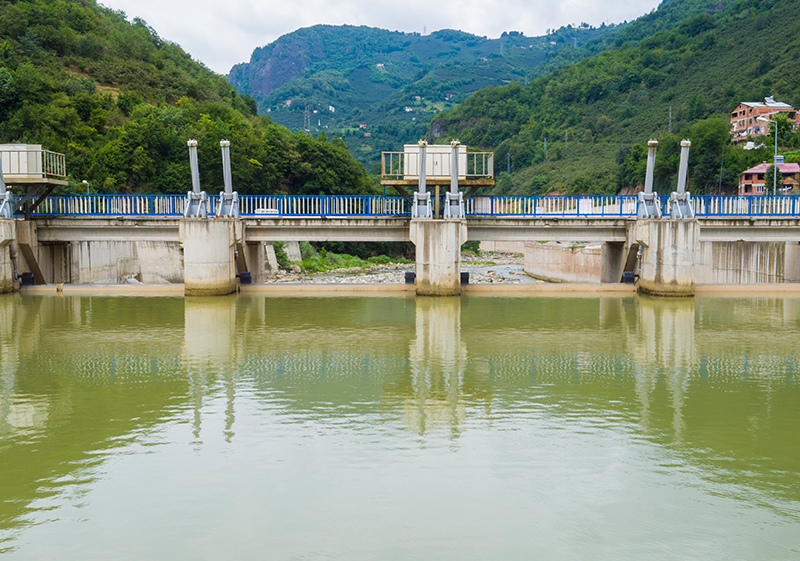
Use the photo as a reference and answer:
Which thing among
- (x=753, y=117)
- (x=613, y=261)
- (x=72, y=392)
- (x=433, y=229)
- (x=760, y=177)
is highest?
(x=753, y=117)

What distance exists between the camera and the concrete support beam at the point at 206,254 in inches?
1084

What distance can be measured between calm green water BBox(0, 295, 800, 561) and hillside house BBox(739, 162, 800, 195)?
45.5 m

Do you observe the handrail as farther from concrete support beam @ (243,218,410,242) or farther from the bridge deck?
concrete support beam @ (243,218,410,242)

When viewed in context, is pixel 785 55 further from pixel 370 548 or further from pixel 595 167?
pixel 370 548

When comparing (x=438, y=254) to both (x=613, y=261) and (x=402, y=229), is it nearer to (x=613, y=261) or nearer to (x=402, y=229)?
(x=402, y=229)

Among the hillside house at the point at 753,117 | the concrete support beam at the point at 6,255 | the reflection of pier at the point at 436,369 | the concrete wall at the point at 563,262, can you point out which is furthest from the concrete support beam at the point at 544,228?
the hillside house at the point at 753,117

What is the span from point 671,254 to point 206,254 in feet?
58.5

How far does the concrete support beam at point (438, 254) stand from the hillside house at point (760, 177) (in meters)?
41.6

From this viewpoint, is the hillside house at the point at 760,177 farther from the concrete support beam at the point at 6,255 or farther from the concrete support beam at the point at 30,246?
the concrete support beam at the point at 6,255

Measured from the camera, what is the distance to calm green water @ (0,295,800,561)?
759 centimetres

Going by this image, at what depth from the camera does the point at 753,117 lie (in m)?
78.1

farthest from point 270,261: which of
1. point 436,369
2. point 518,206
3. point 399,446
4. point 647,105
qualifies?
point 647,105

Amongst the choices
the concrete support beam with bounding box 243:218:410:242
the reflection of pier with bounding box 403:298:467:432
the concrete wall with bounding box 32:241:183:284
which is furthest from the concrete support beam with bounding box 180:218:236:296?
the concrete wall with bounding box 32:241:183:284

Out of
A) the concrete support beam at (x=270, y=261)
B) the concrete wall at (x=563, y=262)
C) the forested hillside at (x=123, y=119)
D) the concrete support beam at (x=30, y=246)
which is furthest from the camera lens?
the forested hillside at (x=123, y=119)
